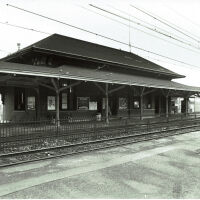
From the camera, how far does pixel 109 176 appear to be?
7367mm

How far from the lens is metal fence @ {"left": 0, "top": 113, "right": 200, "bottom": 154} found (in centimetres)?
1070

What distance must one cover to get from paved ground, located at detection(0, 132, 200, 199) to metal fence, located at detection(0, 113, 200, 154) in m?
2.33

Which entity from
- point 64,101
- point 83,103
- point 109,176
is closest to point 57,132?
point 109,176

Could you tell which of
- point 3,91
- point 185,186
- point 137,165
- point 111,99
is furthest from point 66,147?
point 111,99

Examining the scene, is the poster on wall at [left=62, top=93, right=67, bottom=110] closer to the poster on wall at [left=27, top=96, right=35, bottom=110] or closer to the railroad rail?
the poster on wall at [left=27, top=96, right=35, bottom=110]

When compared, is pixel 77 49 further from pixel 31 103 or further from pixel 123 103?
pixel 31 103

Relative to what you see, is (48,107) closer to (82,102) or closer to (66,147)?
(82,102)

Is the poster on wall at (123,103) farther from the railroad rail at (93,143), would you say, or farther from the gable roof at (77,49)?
the railroad rail at (93,143)

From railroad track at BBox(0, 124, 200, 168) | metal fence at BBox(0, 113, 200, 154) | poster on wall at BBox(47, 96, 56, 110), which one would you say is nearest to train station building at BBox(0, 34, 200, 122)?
poster on wall at BBox(47, 96, 56, 110)

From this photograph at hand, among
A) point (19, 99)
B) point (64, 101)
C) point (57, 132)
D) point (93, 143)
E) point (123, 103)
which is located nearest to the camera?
point (57, 132)

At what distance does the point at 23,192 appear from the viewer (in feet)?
19.7

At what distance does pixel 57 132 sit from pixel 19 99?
7.27 meters

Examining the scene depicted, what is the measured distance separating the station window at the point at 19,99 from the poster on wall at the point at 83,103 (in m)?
4.18

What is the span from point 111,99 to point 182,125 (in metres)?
6.53
